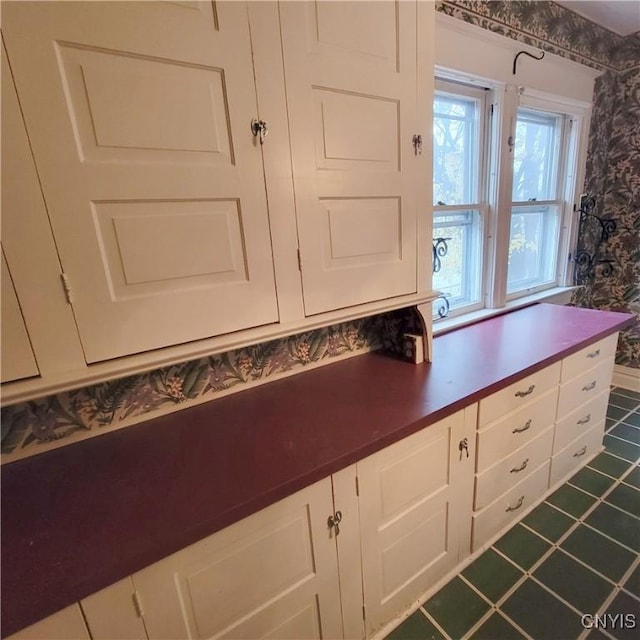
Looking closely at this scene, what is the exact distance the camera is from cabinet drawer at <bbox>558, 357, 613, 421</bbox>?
1.68 metres

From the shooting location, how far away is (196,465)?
0.93 m

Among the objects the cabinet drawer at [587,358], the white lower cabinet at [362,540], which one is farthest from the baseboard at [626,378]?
the white lower cabinet at [362,540]

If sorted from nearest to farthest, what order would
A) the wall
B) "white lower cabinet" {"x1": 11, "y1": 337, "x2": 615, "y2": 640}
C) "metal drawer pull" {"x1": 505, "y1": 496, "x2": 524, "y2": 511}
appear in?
"white lower cabinet" {"x1": 11, "y1": 337, "x2": 615, "y2": 640} → "metal drawer pull" {"x1": 505, "y1": 496, "x2": 524, "y2": 511} → the wall

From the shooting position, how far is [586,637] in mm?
1171

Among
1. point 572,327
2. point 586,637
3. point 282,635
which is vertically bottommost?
point 586,637

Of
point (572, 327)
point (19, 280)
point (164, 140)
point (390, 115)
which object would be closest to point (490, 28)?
point (390, 115)

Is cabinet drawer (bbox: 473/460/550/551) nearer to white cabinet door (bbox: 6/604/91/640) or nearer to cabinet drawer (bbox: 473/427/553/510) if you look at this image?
cabinet drawer (bbox: 473/427/553/510)

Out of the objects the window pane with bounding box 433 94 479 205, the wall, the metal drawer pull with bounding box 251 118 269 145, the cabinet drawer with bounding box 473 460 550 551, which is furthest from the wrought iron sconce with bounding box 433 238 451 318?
the metal drawer pull with bounding box 251 118 269 145

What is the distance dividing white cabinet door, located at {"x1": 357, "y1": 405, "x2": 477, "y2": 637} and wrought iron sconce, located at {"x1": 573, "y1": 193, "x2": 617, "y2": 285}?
7.09 feet

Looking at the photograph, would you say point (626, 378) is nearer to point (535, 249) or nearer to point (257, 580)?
Answer: point (535, 249)

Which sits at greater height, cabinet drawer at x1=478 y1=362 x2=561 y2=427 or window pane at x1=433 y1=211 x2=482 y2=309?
window pane at x1=433 y1=211 x2=482 y2=309

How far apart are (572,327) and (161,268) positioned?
1.97 metres

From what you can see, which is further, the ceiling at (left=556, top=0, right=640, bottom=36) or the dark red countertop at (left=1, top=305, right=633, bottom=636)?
the ceiling at (left=556, top=0, right=640, bottom=36)

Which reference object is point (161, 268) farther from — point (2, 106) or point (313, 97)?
point (313, 97)
